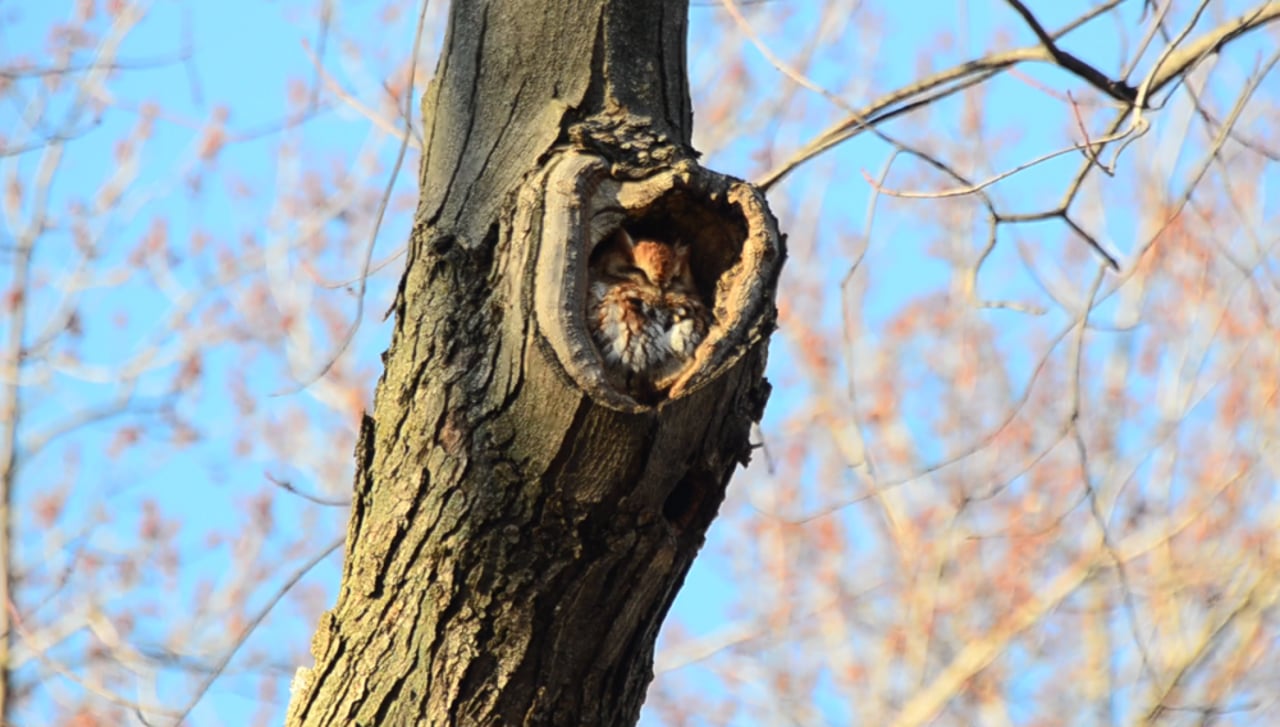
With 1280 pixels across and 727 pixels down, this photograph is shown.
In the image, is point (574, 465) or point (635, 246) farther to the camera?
point (635, 246)

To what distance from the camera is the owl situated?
215cm

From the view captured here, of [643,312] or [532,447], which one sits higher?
[643,312]

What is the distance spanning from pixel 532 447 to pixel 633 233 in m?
0.48

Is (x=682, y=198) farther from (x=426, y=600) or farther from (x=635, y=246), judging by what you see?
(x=426, y=600)

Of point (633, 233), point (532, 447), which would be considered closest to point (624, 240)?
point (633, 233)

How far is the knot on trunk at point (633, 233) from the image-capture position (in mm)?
2086

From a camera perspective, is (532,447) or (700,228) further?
(700,228)

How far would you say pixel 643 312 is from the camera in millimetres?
2234

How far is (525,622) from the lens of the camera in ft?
7.04

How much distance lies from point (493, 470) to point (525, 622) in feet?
0.80

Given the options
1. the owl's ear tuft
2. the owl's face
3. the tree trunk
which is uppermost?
the owl's ear tuft

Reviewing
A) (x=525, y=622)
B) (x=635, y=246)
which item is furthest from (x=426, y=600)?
(x=635, y=246)

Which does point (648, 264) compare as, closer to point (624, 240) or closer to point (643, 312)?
point (624, 240)

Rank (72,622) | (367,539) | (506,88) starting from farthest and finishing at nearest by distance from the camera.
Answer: (72,622), (506,88), (367,539)
